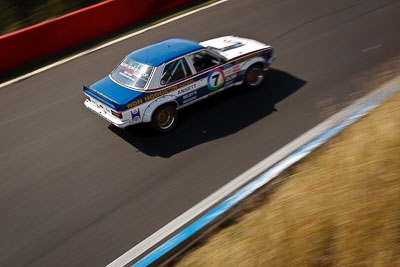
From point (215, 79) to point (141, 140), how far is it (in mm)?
2024

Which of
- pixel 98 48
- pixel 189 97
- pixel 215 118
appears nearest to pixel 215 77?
pixel 189 97

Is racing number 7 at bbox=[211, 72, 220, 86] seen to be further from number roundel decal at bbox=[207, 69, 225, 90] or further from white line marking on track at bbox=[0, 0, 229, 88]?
white line marking on track at bbox=[0, 0, 229, 88]

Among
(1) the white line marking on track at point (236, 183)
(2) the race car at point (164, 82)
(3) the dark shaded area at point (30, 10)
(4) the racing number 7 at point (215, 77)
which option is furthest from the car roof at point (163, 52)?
(3) the dark shaded area at point (30, 10)

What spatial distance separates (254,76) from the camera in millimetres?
9430

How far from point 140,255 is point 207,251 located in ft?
3.86

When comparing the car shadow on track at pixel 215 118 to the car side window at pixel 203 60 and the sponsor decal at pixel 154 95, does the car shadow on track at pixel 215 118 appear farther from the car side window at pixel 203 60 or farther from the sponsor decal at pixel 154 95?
the car side window at pixel 203 60

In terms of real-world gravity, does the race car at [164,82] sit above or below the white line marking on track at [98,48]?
below

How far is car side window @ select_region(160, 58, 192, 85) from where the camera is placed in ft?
26.3

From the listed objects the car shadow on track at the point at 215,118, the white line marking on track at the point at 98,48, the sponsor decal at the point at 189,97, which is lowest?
the car shadow on track at the point at 215,118

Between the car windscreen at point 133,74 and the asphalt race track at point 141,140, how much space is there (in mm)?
1080

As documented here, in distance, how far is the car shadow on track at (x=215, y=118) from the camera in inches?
319

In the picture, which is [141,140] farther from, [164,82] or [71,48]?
[71,48]

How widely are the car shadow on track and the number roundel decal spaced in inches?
21.4

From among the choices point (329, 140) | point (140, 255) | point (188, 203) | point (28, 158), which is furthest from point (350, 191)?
point (28, 158)
